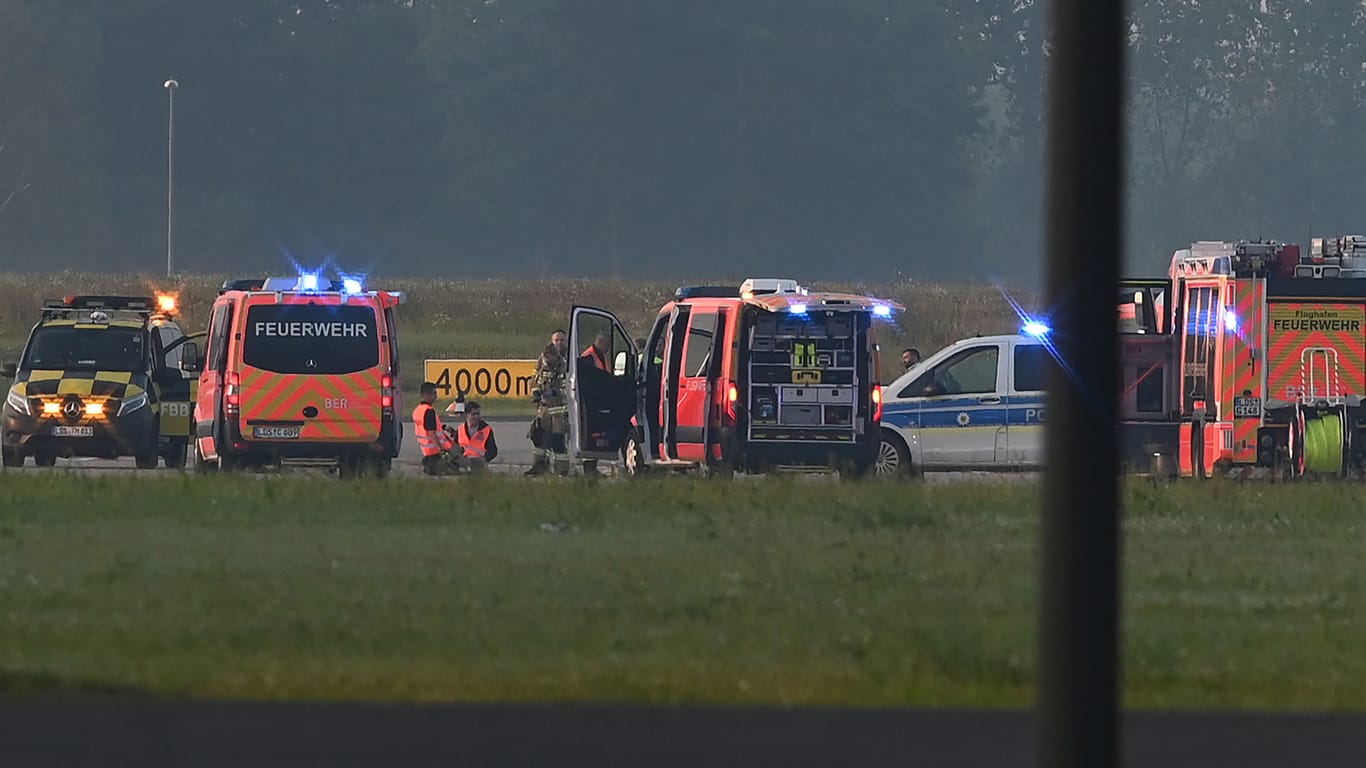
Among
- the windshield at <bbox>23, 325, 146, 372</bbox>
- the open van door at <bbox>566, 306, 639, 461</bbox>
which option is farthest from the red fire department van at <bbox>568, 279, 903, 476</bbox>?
the windshield at <bbox>23, 325, 146, 372</bbox>

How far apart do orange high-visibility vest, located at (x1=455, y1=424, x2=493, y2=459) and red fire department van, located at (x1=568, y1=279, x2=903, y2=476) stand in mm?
1607

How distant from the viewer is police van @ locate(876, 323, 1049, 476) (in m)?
24.7

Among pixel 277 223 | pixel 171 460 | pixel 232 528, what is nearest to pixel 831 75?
pixel 277 223

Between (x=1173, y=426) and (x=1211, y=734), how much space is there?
15570 millimetres

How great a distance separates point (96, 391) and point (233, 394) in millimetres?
A: 2516

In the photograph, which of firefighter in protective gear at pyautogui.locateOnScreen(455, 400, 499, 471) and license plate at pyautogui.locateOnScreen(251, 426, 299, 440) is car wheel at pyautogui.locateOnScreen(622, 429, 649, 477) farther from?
license plate at pyautogui.locateOnScreen(251, 426, 299, 440)

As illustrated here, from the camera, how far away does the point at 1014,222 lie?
125m

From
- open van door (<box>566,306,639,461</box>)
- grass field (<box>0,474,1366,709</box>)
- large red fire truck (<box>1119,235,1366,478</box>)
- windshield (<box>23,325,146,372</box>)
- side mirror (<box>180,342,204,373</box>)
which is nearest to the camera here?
grass field (<box>0,474,1366,709</box>)

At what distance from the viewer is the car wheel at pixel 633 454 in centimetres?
2405

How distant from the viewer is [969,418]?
24.7 m

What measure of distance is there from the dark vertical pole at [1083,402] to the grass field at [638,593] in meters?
5.80

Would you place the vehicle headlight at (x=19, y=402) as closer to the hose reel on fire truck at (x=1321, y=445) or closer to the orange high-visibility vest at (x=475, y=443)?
the orange high-visibility vest at (x=475, y=443)

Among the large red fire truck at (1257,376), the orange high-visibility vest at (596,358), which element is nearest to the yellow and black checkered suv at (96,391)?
the orange high-visibility vest at (596,358)

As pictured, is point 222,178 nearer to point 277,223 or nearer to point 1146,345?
point 277,223
